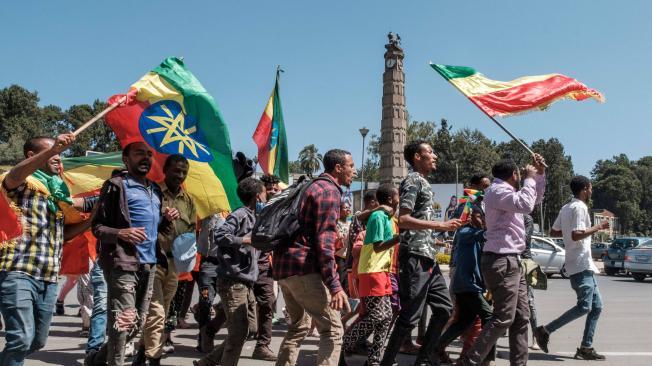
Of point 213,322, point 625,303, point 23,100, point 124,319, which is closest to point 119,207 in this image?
point 124,319

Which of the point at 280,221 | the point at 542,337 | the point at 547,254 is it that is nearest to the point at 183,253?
the point at 280,221

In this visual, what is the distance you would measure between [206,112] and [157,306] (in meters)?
1.74

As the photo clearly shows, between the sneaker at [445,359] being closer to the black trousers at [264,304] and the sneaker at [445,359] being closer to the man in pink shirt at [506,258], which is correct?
the man in pink shirt at [506,258]

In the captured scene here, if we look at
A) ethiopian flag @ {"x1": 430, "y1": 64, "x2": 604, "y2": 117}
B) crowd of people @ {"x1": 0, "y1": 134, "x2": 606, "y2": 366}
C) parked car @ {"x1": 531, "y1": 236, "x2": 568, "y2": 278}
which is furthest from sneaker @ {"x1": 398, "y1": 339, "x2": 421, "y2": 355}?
parked car @ {"x1": 531, "y1": 236, "x2": 568, "y2": 278}

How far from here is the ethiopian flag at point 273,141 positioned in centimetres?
848

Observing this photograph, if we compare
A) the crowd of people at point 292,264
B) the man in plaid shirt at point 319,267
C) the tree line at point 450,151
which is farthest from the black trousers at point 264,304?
the tree line at point 450,151

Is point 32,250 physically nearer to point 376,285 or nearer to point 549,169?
point 376,285

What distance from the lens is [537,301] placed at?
13.0 m

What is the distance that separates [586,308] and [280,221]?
12.6 ft

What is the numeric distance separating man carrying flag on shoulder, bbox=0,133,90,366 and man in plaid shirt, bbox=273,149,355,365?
1.45 meters

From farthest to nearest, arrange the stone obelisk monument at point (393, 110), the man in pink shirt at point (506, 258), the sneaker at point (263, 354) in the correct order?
the stone obelisk monument at point (393, 110)
the sneaker at point (263, 354)
the man in pink shirt at point (506, 258)

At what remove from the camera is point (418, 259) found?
17.2 ft

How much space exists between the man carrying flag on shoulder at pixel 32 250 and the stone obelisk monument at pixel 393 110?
29.6 meters

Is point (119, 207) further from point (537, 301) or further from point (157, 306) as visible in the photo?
point (537, 301)
